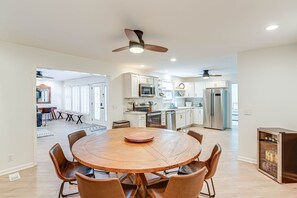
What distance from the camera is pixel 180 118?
22.6 feet

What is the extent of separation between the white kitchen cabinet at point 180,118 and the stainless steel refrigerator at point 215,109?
955 mm

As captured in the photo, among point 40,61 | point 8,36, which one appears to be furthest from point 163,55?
point 8,36

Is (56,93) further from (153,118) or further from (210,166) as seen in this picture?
(210,166)

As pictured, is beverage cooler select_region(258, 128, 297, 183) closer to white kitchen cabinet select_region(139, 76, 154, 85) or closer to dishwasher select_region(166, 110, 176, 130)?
dishwasher select_region(166, 110, 176, 130)

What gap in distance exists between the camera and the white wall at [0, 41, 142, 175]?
301 cm

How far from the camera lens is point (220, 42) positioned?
3072 mm

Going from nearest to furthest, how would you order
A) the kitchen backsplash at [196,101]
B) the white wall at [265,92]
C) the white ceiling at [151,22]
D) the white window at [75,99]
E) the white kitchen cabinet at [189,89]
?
the white ceiling at [151,22]
the white wall at [265,92]
the white kitchen cabinet at [189,89]
the kitchen backsplash at [196,101]
the white window at [75,99]

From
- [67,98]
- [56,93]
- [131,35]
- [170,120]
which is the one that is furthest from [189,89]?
[56,93]

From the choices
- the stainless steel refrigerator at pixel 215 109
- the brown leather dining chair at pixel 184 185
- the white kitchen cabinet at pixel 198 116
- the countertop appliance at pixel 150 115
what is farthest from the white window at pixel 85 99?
the brown leather dining chair at pixel 184 185

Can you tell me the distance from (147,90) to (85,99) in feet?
15.5

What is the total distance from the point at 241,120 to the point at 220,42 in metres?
1.86

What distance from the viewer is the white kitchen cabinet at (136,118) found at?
4.90 m

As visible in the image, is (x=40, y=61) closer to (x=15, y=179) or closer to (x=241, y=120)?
(x=15, y=179)

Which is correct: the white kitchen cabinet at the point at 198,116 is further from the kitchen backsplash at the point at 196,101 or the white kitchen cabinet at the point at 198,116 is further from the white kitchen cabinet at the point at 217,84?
the white kitchen cabinet at the point at 217,84
